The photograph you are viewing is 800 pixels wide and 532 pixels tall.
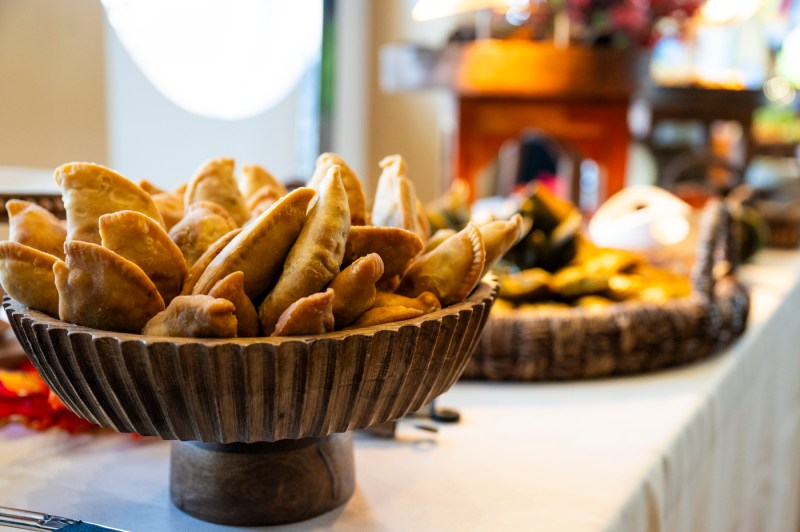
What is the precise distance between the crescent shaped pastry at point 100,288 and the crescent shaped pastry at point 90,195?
0.05 m

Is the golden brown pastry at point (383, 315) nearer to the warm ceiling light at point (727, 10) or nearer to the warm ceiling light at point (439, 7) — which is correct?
the warm ceiling light at point (439, 7)

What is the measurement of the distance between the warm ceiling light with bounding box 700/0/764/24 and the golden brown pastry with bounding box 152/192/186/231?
1.55 m

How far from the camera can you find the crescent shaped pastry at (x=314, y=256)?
15.6 inches

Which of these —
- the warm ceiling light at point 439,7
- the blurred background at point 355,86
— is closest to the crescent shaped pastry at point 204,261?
the blurred background at point 355,86

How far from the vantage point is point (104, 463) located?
56 centimetres

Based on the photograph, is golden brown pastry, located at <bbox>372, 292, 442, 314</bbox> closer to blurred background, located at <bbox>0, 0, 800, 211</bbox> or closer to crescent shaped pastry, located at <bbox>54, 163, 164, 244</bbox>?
crescent shaped pastry, located at <bbox>54, 163, 164, 244</bbox>

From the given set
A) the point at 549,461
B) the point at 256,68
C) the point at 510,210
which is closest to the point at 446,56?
the point at 510,210

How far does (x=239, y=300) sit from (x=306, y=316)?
1.5 inches

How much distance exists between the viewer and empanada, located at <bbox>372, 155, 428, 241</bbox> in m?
0.49

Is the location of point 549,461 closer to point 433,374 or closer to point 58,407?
point 433,374

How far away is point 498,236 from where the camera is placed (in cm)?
50

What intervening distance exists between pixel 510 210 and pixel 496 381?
1.18ft

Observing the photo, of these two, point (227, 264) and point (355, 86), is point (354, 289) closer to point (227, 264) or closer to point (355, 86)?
point (227, 264)

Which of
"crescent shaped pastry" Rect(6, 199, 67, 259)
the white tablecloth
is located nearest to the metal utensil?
the white tablecloth
